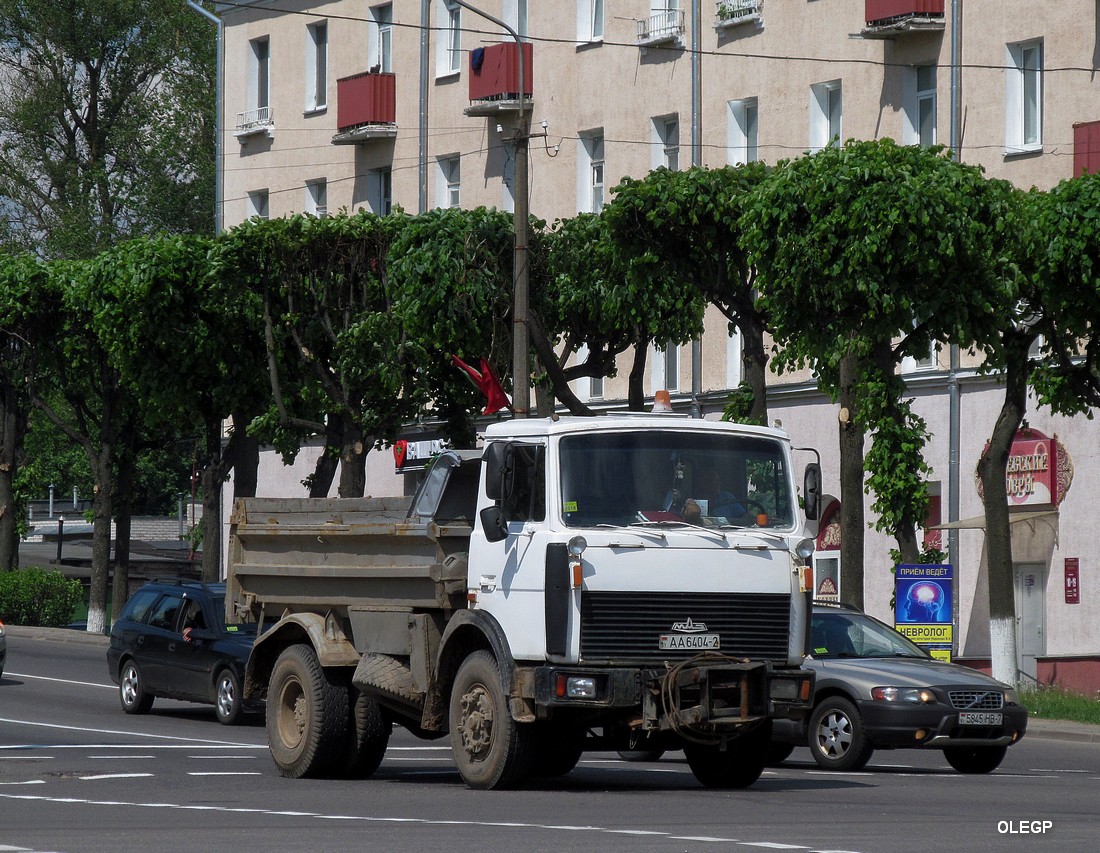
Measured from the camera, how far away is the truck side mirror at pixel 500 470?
45.2 ft

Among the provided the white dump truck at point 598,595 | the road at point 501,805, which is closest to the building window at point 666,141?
the road at point 501,805

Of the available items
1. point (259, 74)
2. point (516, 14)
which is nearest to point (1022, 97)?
point (516, 14)

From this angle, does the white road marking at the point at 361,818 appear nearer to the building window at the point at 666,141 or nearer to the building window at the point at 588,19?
the building window at the point at 666,141

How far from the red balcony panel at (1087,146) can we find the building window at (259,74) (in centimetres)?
2521

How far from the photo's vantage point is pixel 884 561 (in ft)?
117

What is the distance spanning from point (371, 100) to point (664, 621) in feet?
113

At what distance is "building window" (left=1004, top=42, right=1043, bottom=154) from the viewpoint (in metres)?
33.4

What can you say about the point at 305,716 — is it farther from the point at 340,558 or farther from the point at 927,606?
the point at 927,606

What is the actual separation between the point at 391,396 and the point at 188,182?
32448 mm

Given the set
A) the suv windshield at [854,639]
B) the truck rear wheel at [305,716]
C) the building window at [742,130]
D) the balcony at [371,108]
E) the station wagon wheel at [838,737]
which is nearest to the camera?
the truck rear wheel at [305,716]

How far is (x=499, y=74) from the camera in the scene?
4266 cm

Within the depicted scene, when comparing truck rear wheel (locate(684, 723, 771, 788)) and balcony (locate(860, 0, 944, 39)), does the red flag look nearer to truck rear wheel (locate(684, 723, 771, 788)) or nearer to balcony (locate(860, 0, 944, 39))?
balcony (locate(860, 0, 944, 39))

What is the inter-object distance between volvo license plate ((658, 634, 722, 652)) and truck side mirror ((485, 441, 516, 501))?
4.80 ft

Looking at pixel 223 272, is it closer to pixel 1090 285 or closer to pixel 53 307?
pixel 53 307
